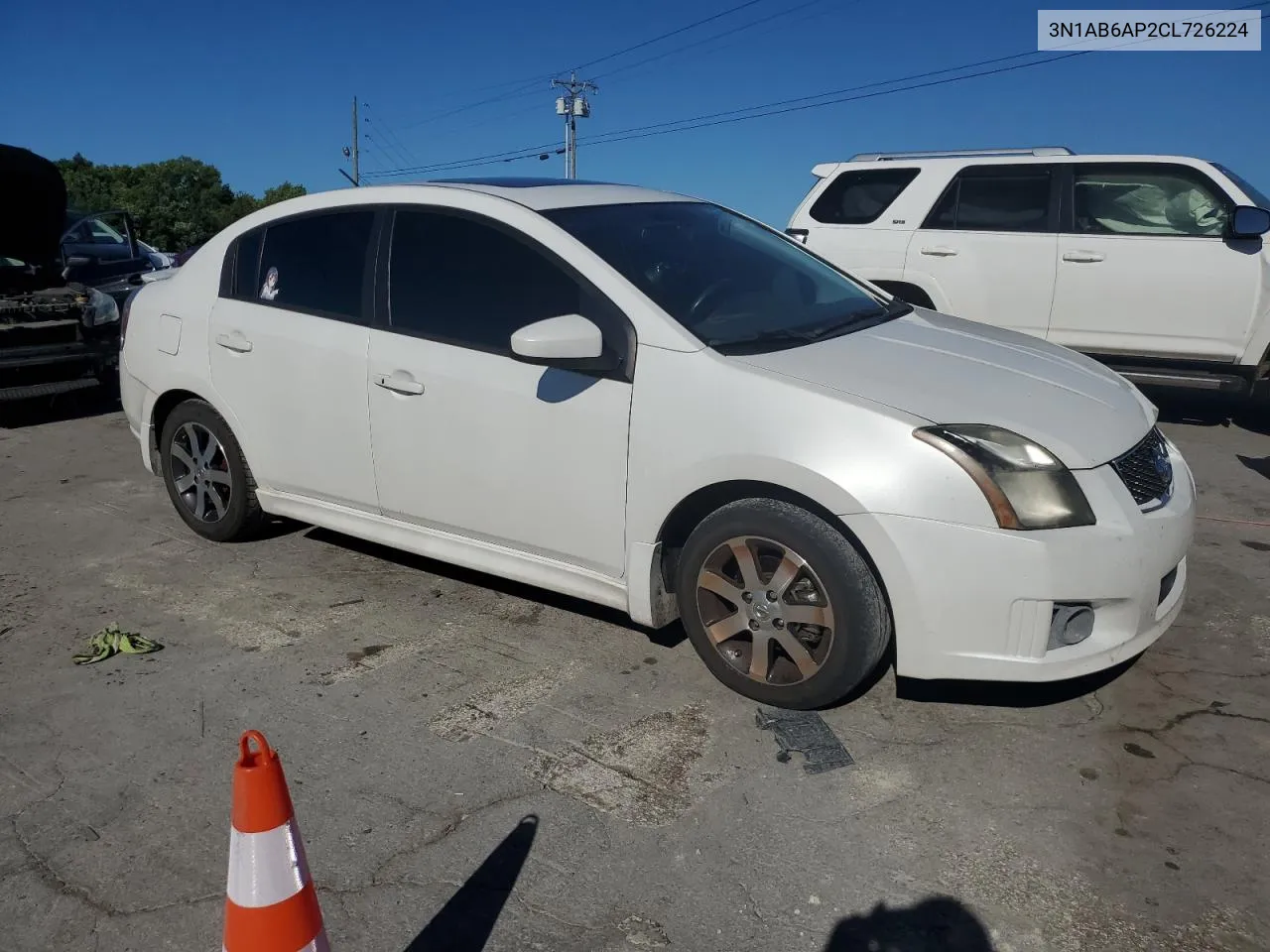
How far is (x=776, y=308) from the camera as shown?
3.98 metres

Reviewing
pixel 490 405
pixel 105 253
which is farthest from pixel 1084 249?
pixel 105 253

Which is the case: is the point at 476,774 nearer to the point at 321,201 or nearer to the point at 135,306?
the point at 321,201

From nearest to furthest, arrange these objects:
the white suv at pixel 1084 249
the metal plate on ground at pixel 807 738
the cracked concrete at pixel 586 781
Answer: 1. the cracked concrete at pixel 586 781
2. the metal plate on ground at pixel 807 738
3. the white suv at pixel 1084 249

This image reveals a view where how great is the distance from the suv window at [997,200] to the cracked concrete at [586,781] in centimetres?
409

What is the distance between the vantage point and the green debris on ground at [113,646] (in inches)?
156

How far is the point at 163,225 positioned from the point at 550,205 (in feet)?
242

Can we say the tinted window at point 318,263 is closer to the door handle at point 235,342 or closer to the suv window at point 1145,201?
the door handle at point 235,342

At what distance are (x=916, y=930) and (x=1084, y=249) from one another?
6.50 meters

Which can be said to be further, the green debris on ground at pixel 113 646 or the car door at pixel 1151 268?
the car door at pixel 1151 268

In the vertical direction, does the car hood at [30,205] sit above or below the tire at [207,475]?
above

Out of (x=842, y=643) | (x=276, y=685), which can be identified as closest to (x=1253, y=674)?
(x=842, y=643)

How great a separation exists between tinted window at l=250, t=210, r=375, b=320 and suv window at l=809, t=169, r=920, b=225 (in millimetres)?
5050

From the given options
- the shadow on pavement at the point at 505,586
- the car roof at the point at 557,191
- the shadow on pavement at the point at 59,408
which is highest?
the car roof at the point at 557,191

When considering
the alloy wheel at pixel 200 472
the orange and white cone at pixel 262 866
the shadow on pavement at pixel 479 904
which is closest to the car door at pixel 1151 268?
the alloy wheel at pixel 200 472
